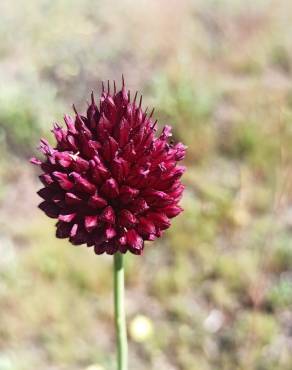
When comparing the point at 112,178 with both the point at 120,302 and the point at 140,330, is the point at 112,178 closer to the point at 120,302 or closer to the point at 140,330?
the point at 120,302

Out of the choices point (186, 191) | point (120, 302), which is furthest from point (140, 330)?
point (120, 302)

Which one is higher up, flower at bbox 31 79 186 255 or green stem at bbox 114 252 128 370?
flower at bbox 31 79 186 255

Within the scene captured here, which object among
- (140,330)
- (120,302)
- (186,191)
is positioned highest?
(186,191)

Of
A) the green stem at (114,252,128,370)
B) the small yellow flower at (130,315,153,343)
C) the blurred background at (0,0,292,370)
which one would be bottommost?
the green stem at (114,252,128,370)

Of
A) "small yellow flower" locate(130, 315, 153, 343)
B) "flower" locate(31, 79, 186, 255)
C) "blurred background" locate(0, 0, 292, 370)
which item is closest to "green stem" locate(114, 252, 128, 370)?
"flower" locate(31, 79, 186, 255)

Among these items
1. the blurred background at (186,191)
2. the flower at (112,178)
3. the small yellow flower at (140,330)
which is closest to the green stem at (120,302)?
the flower at (112,178)

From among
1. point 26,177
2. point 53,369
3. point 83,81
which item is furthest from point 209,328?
point 83,81

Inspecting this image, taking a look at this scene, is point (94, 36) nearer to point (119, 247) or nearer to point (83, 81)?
point (83, 81)

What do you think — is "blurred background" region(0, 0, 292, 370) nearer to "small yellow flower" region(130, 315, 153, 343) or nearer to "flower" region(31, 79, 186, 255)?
"small yellow flower" region(130, 315, 153, 343)
